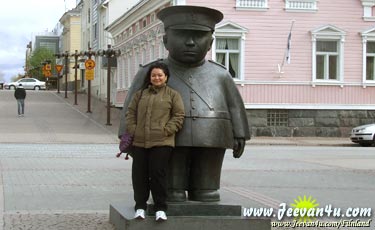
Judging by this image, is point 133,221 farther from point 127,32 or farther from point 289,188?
point 127,32

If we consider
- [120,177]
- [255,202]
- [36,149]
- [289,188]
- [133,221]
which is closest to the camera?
[133,221]

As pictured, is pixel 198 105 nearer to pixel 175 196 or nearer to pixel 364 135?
pixel 175 196

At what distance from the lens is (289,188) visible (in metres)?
11.1

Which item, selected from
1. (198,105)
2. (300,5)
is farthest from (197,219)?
(300,5)

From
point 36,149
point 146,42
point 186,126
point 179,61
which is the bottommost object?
point 36,149

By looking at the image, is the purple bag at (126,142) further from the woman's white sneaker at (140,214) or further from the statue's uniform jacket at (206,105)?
the woman's white sneaker at (140,214)

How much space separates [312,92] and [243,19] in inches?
173

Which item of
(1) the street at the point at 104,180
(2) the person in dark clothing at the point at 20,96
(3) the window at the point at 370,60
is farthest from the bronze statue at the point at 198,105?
(2) the person in dark clothing at the point at 20,96

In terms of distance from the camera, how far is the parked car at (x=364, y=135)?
81.9ft

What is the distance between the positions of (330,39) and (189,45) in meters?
22.2

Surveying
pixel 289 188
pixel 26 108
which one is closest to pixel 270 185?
pixel 289 188

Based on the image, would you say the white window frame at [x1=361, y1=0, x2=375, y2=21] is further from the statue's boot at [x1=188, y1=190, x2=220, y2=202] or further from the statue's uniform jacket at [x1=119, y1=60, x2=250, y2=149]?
the statue's boot at [x1=188, y1=190, x2=220, y2=202]

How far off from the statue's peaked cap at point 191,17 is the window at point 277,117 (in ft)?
68.6

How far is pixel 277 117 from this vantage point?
90.0 ft
